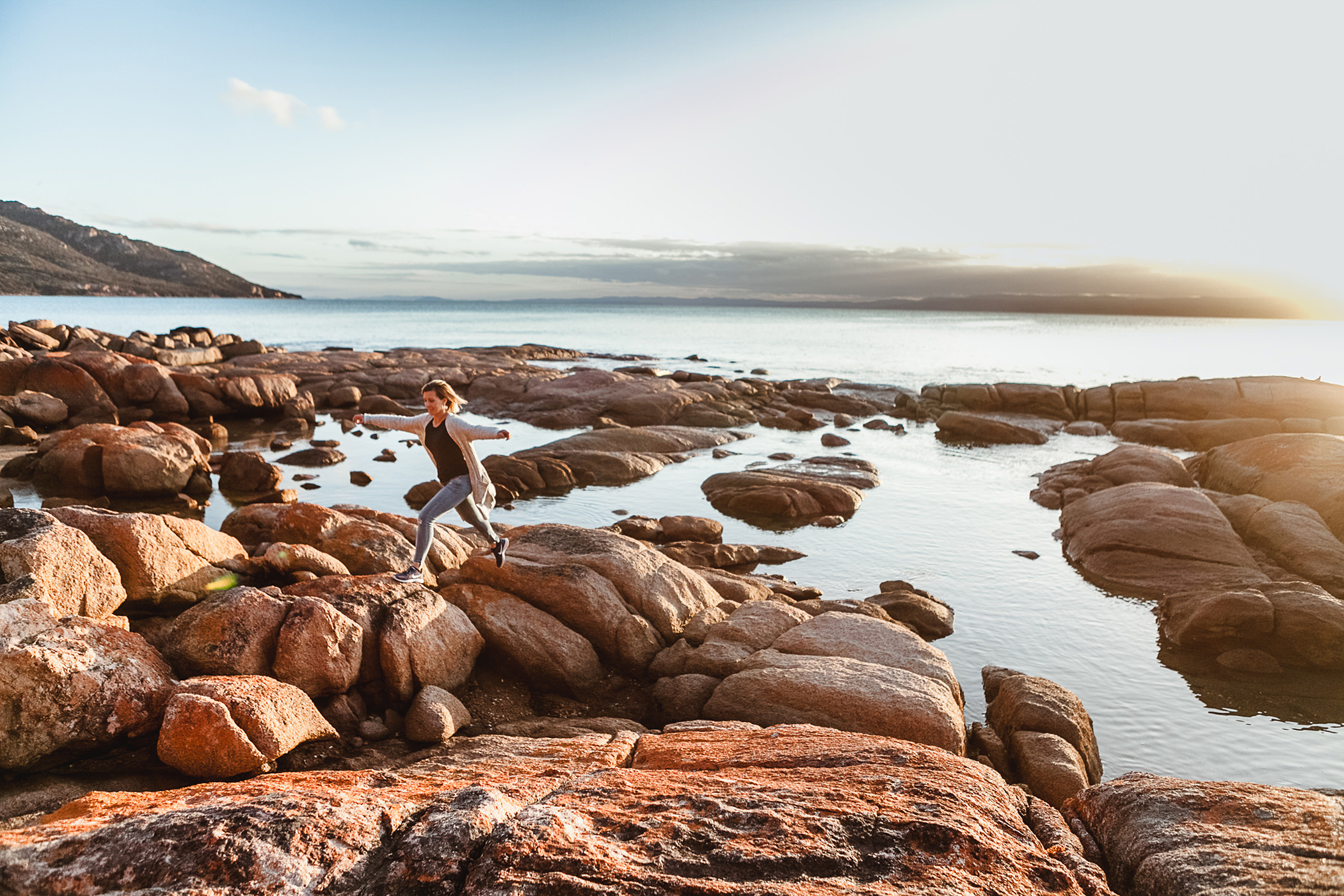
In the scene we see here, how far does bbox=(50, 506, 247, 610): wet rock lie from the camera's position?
10234 millimetres

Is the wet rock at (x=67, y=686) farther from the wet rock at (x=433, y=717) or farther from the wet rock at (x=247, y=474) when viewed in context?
the wet rock at (x=247, y=474)

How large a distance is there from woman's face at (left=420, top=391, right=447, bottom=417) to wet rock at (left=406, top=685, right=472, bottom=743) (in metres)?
3.89

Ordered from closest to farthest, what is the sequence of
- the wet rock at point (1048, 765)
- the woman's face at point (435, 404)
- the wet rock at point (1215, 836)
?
1. the wet rock at point (1215, 836)
2. the wet rock at point (1048, 765)
3. the woman's face at point (435, 404)

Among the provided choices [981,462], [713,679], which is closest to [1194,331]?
[981,462]

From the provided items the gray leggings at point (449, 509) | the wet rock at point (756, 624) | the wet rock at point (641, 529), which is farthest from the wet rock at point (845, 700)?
the wet rock at point (641, 529)

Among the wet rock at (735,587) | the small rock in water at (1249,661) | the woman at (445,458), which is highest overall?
the woman at (445,458)

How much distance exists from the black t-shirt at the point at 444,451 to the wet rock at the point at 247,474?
17.0 metres

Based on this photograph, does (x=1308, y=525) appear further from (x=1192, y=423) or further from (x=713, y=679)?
(x=1192, y=423)

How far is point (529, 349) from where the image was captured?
84500mm

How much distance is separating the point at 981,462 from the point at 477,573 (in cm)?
2847

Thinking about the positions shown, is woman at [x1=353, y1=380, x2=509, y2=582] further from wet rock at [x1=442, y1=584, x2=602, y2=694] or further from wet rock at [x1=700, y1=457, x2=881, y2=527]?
wet rock at [x1=700, y1=457, x2=881, y2=527]

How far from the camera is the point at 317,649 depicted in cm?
959

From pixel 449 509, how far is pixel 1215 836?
960 centimetres

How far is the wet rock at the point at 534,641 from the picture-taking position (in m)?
11.5
